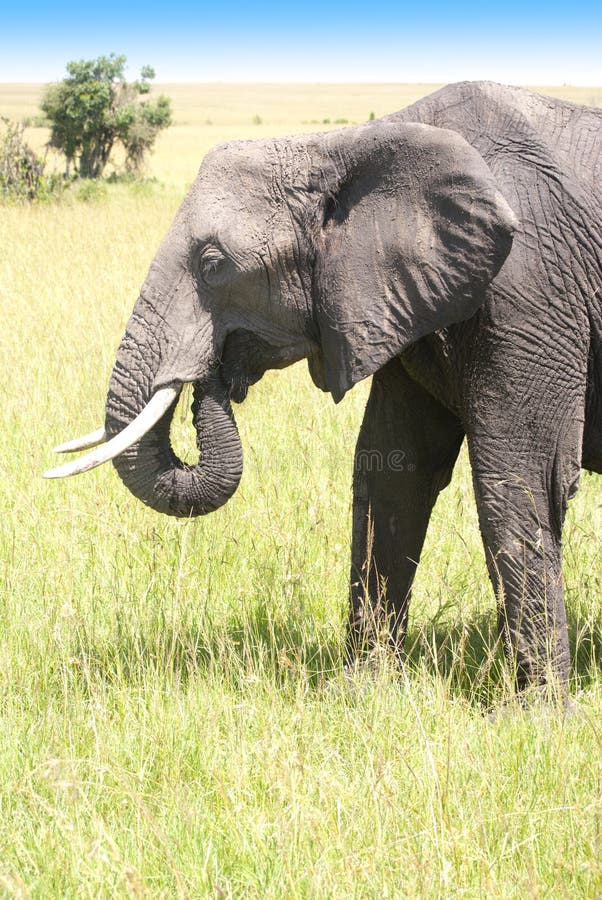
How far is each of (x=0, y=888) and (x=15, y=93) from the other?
528 feet

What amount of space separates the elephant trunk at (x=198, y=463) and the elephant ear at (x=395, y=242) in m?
0.37

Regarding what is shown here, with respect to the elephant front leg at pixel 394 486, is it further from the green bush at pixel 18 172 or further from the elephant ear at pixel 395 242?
the green bush at pixel 18 172

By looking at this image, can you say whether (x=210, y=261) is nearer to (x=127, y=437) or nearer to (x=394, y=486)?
(x=127, y=437)

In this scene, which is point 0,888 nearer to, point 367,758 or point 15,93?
point 367,758

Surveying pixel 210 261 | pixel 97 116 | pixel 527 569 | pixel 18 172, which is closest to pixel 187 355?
pixel 210 261

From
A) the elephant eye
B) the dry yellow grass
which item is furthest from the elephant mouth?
the dry yellow grass

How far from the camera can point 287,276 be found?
3.30 metres

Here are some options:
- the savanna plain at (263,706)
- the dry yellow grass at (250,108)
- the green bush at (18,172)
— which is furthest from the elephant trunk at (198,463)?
the dry yellow grass at (250,108)

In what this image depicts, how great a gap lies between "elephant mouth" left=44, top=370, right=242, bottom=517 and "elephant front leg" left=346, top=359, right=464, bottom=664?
2.05ft

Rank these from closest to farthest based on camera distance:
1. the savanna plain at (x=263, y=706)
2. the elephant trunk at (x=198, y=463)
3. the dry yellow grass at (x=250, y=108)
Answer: the savanna plain at (x=263, y=706)
the elephant trunk at (x=198, y=463)
the dry yellow grass at (x=250, y=108)

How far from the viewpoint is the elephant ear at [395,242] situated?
3.09m

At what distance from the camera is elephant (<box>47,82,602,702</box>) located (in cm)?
318

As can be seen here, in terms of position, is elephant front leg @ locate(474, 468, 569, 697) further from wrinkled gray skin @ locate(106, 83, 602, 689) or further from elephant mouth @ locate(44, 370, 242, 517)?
elephant mouth @ locate(44, 370, 242, 517)

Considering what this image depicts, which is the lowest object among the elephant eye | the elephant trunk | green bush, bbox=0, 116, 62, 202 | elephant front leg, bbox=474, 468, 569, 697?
elephant front leg, bbox=474, 468, 569, 697
